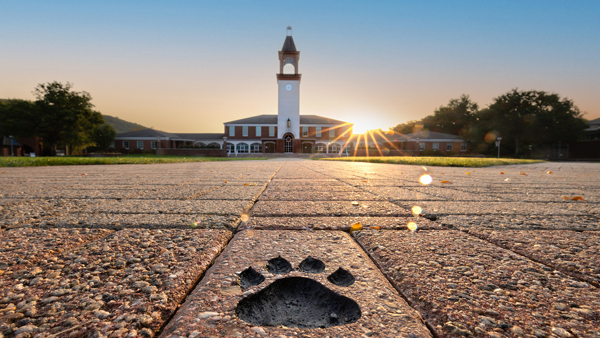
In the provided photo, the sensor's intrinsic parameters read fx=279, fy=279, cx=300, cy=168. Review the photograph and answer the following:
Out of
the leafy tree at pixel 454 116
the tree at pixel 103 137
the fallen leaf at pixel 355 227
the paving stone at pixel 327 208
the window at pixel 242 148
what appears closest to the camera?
the fallen leaf at pixel 355 227

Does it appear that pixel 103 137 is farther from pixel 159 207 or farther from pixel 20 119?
pixel 159 207

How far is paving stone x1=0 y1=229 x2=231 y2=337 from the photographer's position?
58 cm

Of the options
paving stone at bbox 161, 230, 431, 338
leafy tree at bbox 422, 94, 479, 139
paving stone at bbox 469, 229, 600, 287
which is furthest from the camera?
leafy tree at bbox 422, 94, 479, 139

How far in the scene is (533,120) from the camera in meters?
32.7

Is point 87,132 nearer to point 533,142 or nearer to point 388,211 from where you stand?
point 388,211

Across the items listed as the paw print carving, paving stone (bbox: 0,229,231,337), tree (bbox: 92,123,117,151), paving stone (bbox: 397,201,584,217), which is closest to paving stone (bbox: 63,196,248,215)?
paving stone (bbox: 0,229,231,337)

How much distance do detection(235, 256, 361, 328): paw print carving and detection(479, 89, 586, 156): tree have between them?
4214cm

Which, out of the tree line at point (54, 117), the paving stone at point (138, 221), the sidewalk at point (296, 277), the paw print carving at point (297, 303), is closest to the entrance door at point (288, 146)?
the tree line at point (54, 117)

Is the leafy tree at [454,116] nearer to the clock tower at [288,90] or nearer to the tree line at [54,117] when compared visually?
the clock tower at [288,90]

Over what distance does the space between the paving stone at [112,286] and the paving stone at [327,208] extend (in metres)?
0.65

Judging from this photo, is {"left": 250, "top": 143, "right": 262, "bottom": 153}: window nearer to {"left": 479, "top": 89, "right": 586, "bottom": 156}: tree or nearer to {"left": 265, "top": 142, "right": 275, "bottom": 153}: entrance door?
{"left": 265, "top": 142, "right": 275, "bottom": 153}: entrance door

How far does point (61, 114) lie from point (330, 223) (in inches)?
1528

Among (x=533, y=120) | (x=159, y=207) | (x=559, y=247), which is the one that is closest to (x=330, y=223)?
(x=559, y=247)

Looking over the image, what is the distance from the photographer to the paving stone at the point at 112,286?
581 mm
